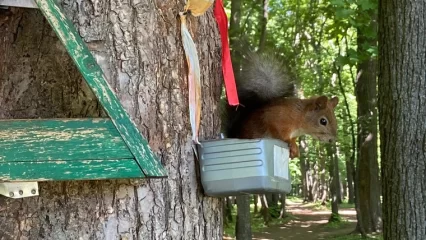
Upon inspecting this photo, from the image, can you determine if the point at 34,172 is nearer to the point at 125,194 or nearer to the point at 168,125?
the point at 125,194

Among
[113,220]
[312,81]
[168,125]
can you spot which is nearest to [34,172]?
[113,220]

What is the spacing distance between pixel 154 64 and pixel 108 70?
5.1 inches

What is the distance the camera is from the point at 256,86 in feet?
7.81

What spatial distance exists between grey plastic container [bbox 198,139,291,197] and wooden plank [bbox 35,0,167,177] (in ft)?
0.75

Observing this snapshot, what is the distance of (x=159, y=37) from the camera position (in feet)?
5.51

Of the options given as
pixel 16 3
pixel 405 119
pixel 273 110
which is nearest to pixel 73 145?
pixel 16 3

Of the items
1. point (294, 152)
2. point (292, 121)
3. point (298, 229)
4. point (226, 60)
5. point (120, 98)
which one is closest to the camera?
point (120, 98)

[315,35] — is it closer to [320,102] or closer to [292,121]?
[320,102]

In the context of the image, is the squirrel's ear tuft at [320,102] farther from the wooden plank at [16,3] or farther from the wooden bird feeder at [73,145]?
the wooden plank at [16,3]

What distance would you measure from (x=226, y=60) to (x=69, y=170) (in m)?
0.67

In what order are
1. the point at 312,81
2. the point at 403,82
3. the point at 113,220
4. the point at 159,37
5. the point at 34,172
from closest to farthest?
the point at 34,172 < the point at 113,220 < the point at 159,37 < the point at 403,82 < the point at 312,81

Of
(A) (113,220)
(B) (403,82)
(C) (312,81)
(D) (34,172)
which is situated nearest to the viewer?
(D) (34,172)

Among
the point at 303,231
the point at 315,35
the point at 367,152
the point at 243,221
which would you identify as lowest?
the point at 303,231

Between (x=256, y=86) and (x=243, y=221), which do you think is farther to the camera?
(x=243, y=221)
